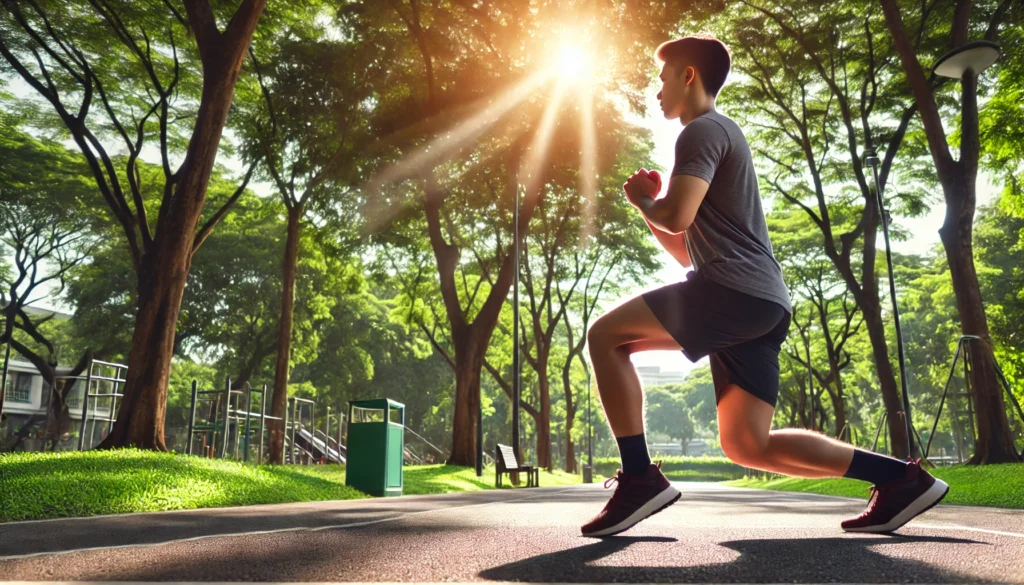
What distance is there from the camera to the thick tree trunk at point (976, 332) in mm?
11898

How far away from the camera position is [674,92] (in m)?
3.40

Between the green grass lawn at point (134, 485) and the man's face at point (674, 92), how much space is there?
5522 mm

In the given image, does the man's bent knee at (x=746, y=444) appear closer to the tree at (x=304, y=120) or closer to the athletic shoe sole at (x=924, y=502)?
the athletic shoe sole at (x=924, y=502)

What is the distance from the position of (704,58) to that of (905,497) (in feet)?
6.58

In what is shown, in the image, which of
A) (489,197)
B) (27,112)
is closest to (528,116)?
(489,197)

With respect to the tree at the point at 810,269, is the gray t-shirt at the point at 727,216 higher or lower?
lower

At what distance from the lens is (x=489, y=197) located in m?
22.8

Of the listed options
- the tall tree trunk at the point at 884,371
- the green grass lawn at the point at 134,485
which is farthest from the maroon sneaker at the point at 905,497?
the tall tree trunk at the point at 884,371

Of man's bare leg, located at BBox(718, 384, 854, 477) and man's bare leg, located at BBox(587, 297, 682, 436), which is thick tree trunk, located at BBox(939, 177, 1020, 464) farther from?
man's bare leg, located at BBox(587, 297, 682, 436)

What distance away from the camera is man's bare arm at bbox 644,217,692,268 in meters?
3.40

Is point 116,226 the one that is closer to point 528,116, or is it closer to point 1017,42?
point 528,116

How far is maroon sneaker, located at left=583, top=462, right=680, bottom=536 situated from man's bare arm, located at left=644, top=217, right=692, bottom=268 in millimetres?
916

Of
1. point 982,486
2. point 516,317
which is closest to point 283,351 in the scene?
point 516,317

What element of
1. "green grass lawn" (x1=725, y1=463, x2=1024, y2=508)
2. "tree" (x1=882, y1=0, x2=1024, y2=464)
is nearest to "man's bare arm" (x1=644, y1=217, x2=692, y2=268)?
"green grass lawn" (x1=725, y1=463, x2=1024, y2=508)
